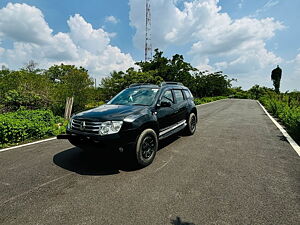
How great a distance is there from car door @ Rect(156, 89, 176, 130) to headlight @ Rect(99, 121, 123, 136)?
1.19 metres

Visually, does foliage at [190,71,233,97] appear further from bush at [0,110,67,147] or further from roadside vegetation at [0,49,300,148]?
bush at [0,110,67,147]

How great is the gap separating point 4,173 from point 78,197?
6.43ft

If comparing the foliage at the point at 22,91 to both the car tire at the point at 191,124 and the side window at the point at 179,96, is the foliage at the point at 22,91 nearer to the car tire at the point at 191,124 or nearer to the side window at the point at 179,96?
the side window at the point at 179,96

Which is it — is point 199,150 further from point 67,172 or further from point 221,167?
point 67,172

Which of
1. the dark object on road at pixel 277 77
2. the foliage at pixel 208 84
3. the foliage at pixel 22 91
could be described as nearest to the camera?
the foliage at pixel 22 91

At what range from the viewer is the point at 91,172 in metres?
3.36

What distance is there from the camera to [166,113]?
446 centimetres

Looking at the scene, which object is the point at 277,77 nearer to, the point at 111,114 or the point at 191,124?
the point at 191,124

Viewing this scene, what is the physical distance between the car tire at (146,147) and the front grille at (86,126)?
859 mm

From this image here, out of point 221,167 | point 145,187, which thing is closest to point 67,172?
point 145,187

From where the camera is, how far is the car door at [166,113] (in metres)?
4.20

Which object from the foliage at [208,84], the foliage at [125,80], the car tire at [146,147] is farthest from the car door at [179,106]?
the foliage at [208,84]

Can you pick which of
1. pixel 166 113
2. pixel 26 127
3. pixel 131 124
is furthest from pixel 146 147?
pixel 26 127

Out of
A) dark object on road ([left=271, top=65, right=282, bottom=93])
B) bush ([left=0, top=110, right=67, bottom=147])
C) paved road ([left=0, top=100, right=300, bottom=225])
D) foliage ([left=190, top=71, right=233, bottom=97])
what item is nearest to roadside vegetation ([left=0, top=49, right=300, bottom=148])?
bush ([left=0, top=110, right=67, bottom=147])
